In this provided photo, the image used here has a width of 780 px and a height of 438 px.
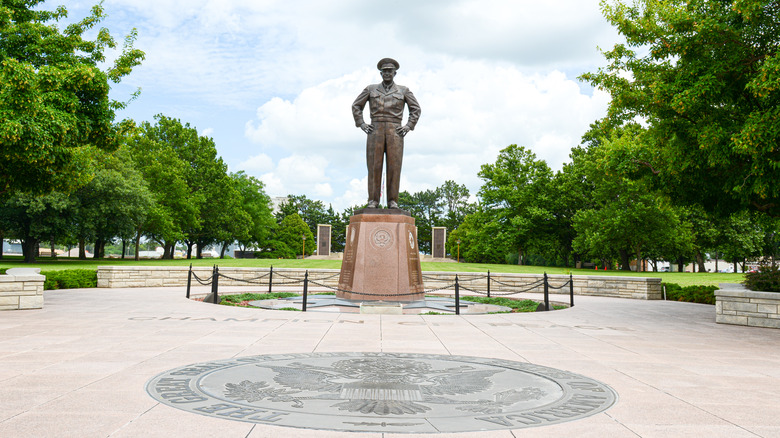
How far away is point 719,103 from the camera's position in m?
11.2

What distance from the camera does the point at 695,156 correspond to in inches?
416

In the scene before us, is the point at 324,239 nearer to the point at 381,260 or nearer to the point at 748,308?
the point at 381,260

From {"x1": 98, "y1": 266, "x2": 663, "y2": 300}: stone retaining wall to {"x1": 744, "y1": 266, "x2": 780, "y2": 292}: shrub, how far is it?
6682 millimetres

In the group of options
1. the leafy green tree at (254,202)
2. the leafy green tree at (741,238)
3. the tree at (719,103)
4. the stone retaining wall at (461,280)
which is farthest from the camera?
the leafy green tree at (254,202)

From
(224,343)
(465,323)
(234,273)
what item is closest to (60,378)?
(224,343)

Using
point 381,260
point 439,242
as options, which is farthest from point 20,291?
point 439,242

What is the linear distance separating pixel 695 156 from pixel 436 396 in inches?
343

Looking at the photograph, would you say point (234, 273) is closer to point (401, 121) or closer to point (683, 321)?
point (401, 121)

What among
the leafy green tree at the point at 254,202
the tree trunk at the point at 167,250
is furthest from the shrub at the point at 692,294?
the leafy green tree at the point at 254,202

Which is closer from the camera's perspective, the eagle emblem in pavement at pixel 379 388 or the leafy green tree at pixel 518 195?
the eagle emblem in pavement at pixel 379 388

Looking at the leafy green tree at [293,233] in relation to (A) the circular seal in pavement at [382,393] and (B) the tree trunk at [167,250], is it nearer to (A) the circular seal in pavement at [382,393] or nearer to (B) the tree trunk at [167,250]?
(B) the tree trunk at [167,250]

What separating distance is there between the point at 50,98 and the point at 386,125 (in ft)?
26.4

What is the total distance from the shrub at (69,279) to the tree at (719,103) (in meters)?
18.9

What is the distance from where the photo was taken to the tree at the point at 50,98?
37.4 ft
